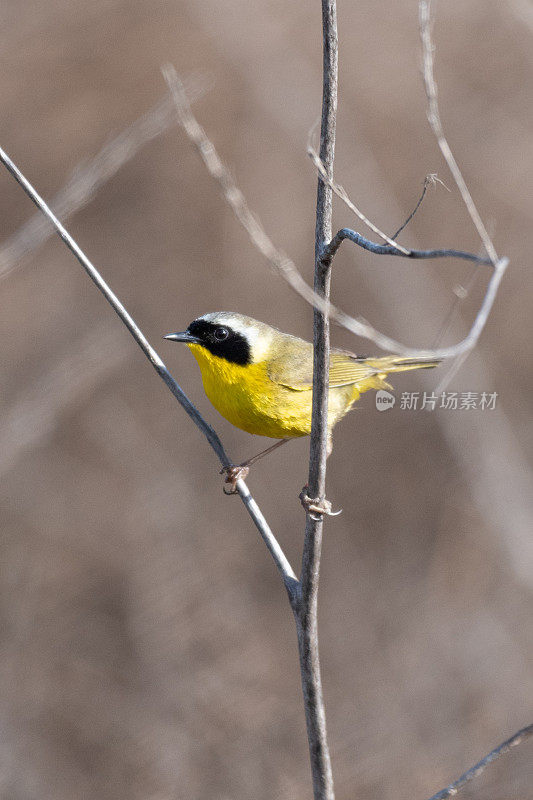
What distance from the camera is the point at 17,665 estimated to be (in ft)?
20.9

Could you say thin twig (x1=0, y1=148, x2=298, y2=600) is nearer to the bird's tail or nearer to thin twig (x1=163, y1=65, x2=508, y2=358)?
thin twig (x1=163, y1=65, x2=508, y2=358)

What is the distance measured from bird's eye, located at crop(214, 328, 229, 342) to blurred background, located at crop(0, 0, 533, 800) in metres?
1.02

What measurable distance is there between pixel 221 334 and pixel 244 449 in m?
3.92

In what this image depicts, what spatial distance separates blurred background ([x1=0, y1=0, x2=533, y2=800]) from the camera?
603 centimetres

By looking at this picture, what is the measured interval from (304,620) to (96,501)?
575 centimetres

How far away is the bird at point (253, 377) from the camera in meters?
3.73

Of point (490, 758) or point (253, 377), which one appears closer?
point (490, 758)

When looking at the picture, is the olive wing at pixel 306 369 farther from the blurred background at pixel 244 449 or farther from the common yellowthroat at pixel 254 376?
the blurred background at pixel 244 449

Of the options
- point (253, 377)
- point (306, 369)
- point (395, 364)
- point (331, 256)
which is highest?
point (331, 256)

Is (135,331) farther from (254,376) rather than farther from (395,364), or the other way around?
(395,364)

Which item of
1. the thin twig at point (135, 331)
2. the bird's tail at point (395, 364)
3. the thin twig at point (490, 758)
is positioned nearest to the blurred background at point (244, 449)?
the bird's tail at point (395, 364)

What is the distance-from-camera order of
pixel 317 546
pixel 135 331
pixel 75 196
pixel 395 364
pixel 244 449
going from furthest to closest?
pixel 244 449, pixel 395 364, pixel 75 196, pixel 135 331, pixel 317 546

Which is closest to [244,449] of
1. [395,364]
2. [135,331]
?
[395,364]

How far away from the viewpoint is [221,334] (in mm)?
3883
